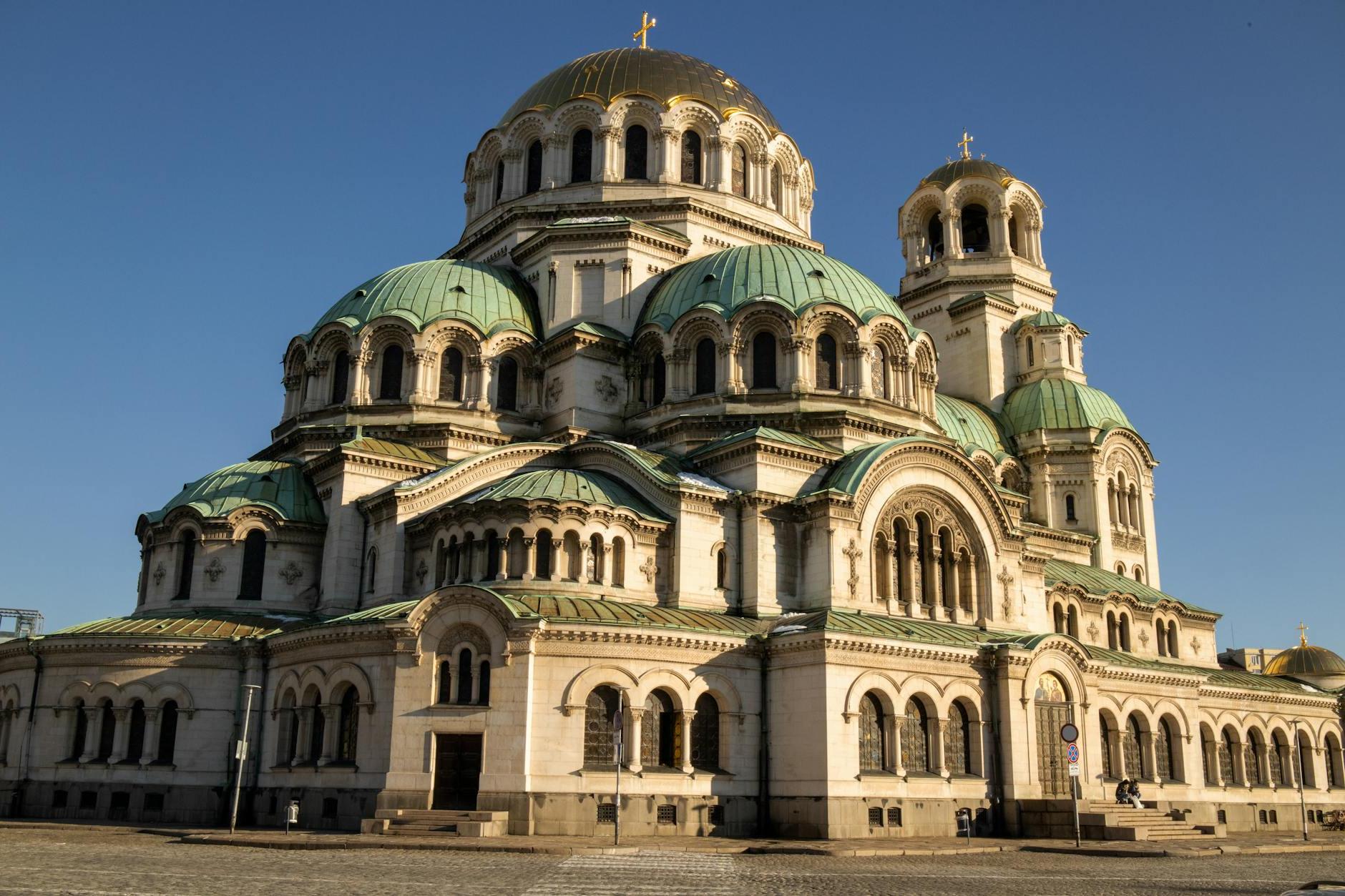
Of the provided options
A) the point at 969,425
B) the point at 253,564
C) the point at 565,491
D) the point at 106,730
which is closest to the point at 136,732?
the point at 106,730

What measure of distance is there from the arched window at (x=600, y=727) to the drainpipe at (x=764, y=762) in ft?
13.9

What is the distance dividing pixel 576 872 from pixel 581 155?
33766 mm

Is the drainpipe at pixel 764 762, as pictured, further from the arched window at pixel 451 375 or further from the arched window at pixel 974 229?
the arched window at pixel 974 229

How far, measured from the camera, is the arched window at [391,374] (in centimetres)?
4347

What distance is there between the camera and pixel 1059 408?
53.6 metres

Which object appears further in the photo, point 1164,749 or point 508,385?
point 508,385

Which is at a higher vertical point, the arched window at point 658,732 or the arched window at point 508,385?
the arched window at point 508,385

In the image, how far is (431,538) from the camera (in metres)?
37.3

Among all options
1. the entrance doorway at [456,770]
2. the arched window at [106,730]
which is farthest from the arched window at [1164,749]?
the arched window at [106,730]

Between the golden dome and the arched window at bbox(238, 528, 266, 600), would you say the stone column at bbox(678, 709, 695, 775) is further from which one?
the golden dome

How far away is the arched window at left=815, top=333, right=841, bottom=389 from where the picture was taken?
4116cm

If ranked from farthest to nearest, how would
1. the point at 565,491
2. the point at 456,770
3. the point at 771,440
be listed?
the point at 771,440, the point at 565,491, the point at 456,770

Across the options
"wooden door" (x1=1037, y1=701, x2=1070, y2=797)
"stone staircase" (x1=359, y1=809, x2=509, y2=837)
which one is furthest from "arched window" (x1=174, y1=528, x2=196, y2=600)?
"wooden door" (x1=1037, y1=701, x2=1070, y2=797)

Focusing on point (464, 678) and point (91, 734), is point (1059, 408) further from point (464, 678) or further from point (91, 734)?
point (91, 734)
